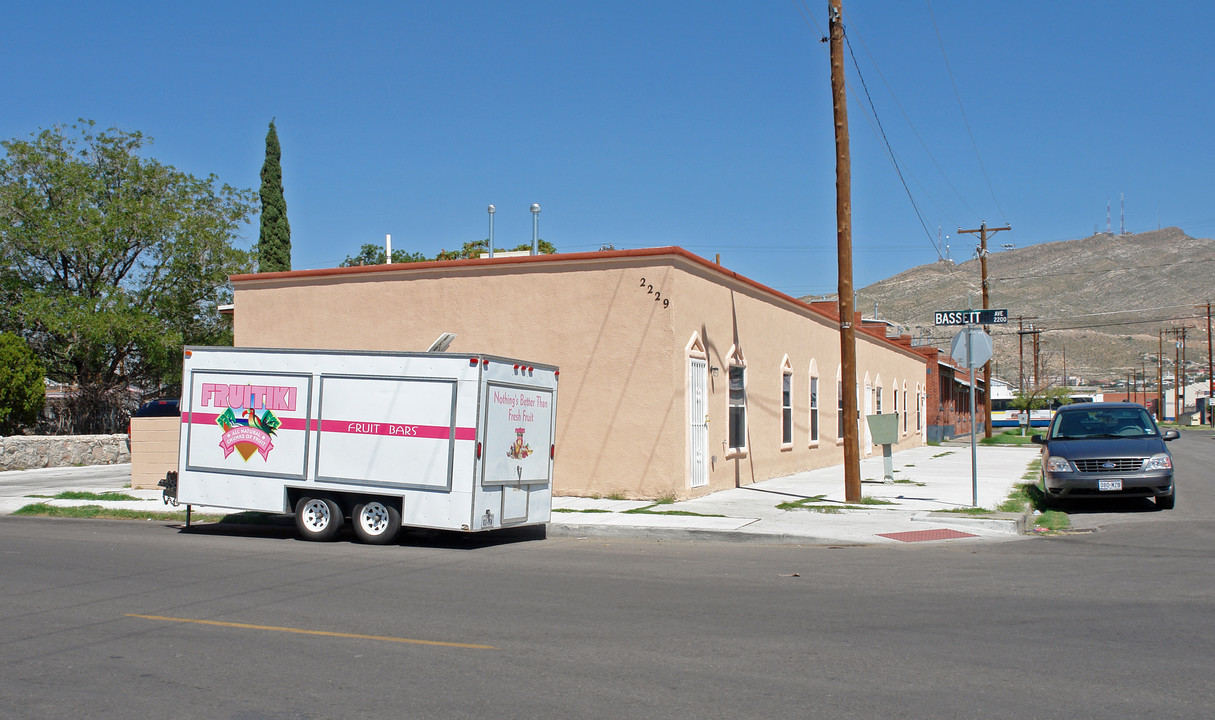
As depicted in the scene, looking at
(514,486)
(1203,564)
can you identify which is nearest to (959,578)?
(1203,564)

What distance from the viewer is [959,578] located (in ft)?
31.2

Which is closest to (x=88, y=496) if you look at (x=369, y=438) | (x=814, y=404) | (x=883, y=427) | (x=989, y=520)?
(x=369, y=438)

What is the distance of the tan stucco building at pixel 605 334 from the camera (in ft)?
55.6

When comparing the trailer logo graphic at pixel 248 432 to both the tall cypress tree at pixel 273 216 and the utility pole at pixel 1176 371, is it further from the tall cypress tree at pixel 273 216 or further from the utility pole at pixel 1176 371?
the utility pole at pixel 1176 371

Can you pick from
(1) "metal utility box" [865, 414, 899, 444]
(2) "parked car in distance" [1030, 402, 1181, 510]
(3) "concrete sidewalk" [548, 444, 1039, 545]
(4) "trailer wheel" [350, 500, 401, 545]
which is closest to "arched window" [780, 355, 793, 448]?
(3) "concrete sidewalk" [548, 444, 1039, 545]

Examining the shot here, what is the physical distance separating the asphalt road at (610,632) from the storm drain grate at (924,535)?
0.77 m

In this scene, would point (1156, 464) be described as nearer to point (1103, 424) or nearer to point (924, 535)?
point (1103, 424)

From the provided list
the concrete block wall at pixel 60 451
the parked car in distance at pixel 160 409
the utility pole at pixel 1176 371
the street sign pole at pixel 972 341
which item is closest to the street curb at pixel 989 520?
the street sign pole at pixel 972 341

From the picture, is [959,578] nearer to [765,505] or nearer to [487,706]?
[487,706]

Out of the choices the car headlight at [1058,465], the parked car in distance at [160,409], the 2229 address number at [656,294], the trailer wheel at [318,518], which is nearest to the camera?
the trailer wheel at [318,518]

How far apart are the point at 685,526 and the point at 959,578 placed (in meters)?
4.65

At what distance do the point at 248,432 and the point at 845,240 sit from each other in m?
9.80

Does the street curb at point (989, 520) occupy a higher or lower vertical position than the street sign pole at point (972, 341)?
lower

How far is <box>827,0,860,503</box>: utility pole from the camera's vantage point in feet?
52.5
